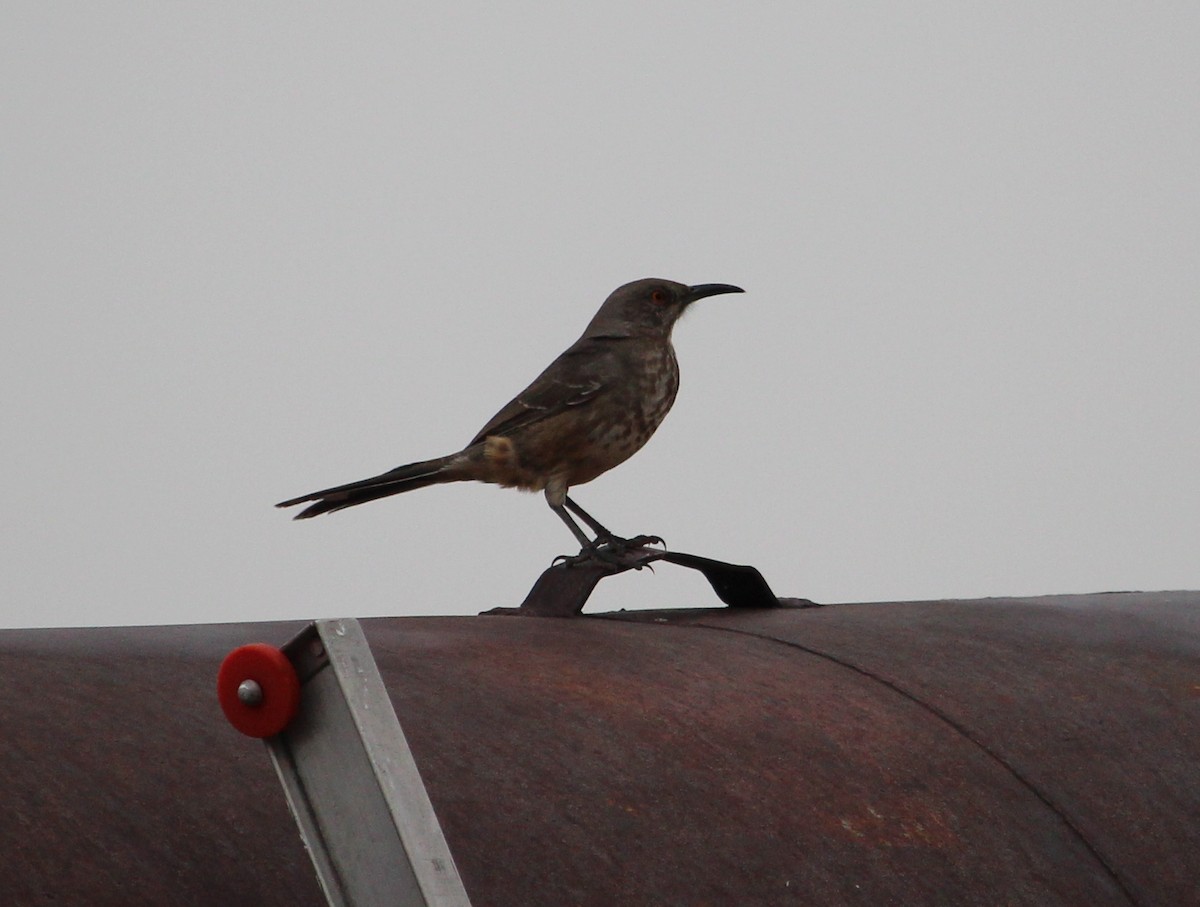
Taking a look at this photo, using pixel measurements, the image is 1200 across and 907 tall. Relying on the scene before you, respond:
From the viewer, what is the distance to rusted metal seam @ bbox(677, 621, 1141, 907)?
2.41m

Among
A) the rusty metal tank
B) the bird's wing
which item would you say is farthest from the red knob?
the bird's wing

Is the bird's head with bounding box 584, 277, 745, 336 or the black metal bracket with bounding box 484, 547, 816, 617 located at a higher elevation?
the bird's head with bounding box 584, 277, 745, 336

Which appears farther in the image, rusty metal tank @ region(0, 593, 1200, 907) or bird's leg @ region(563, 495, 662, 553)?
bird's leg @ region(563, 495, 662, 553)

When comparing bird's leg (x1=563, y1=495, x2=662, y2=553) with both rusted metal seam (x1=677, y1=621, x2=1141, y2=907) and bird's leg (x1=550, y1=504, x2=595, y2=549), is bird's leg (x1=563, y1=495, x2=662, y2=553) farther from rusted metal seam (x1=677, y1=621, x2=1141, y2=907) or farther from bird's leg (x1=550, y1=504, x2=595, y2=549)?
rusted metal seam (x1=677, y1=621, x2=1141, y2=907)

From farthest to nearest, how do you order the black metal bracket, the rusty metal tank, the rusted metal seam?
the black metal bracket
the rusted metal seam
the rusty metal tank

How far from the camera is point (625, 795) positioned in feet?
7.00

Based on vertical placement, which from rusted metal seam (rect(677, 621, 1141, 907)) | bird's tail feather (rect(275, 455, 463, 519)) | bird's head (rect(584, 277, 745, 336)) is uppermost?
bird's head (rect(584, 277, 745, 336))

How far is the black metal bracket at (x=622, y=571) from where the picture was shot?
3.10 metres

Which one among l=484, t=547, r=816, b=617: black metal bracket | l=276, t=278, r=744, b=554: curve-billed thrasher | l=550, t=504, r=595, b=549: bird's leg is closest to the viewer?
l=484, t=547, r=816, b=617: black metal bracket

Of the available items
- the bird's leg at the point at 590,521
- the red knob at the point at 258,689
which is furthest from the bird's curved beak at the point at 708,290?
the red knob at the point at 258,689

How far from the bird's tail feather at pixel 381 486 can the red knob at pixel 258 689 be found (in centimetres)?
277

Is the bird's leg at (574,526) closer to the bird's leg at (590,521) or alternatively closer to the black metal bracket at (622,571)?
the bird's leg at (590,521)

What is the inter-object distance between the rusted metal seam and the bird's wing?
1982mm

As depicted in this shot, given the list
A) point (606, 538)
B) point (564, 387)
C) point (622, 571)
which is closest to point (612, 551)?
point (622, 571)
